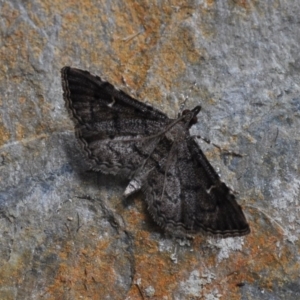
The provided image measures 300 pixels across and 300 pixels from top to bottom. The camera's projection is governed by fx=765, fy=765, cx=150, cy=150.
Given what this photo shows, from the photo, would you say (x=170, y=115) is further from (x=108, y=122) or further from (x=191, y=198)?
(x=191, y=198)

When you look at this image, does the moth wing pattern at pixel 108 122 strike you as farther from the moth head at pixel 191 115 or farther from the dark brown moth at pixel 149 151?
the moth head at pixel 191 115

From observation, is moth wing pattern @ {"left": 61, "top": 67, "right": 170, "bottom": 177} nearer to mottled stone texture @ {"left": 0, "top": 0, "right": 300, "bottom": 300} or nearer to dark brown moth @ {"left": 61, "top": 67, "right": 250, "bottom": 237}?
dark brown moth @ {"left": 61, "top": 67, "right": 250, "bottom": 237}

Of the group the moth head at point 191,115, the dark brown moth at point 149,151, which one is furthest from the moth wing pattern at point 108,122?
the moth head at point 191,115

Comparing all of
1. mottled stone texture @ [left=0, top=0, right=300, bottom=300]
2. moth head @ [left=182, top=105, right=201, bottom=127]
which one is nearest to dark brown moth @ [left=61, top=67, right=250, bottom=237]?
moth head @ [left=182, top=105, right=201, bottom=127]

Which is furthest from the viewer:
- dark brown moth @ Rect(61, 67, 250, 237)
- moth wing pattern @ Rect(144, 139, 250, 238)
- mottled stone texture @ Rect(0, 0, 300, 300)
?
mottled stone texture @ Rect(0, 0, 300, 300)

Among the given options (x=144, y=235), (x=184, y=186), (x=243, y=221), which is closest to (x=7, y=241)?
(x=144, y=235)

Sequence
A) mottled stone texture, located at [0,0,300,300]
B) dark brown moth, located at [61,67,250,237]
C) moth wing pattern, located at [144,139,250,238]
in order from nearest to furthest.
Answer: moth wing pattern, located at [144,139,250,238]
dark brown moth, located at [61,67,250,237]
mottled stone texture, located at [0,0,300,300]

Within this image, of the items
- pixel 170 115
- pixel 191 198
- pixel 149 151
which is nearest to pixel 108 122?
pixel 149 151
